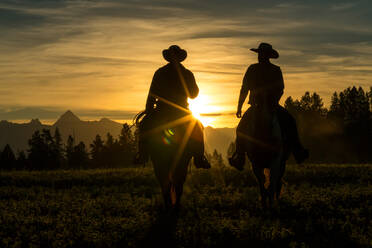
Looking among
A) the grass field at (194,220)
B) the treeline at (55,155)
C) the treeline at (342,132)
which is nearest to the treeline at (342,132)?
the treeline at (342,132)

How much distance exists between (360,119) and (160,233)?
9171cm

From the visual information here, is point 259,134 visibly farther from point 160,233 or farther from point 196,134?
point 160,233

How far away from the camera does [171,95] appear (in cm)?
1126

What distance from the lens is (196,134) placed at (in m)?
11.3

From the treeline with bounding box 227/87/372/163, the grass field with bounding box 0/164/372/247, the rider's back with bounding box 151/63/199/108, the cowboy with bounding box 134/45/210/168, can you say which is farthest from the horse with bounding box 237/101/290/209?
the treeline with bounding box 227/87/372/163

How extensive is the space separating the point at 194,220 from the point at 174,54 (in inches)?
145

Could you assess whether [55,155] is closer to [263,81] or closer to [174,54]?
[174,54]

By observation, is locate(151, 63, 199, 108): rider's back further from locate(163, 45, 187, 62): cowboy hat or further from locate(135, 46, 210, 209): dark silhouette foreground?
locate(163, 45, 187, 62): cowboy hat

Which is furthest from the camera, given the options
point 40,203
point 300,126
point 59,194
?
point 300,126

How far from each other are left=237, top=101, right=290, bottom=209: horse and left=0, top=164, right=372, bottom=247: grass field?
599 mm

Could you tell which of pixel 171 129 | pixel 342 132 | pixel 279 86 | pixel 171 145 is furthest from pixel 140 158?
pixel 342 132

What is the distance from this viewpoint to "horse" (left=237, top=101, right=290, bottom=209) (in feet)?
35.6

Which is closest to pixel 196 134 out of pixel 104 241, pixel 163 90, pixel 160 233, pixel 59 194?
pixel 163 90

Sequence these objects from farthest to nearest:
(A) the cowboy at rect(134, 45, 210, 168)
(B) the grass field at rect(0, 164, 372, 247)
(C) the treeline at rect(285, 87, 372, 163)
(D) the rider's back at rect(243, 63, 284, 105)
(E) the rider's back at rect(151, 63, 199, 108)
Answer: (C) the treeline at rect(285, 87, 372, 163)
(D) the rider's back at rect(243, 63, 284, 105)
(E) the rider's back at rect(151, 63, 199, 108)
(A) the cowboy at rect(134, 45, 210, 168)
(B) the grass field at rect(0, 164, 372, 247)
